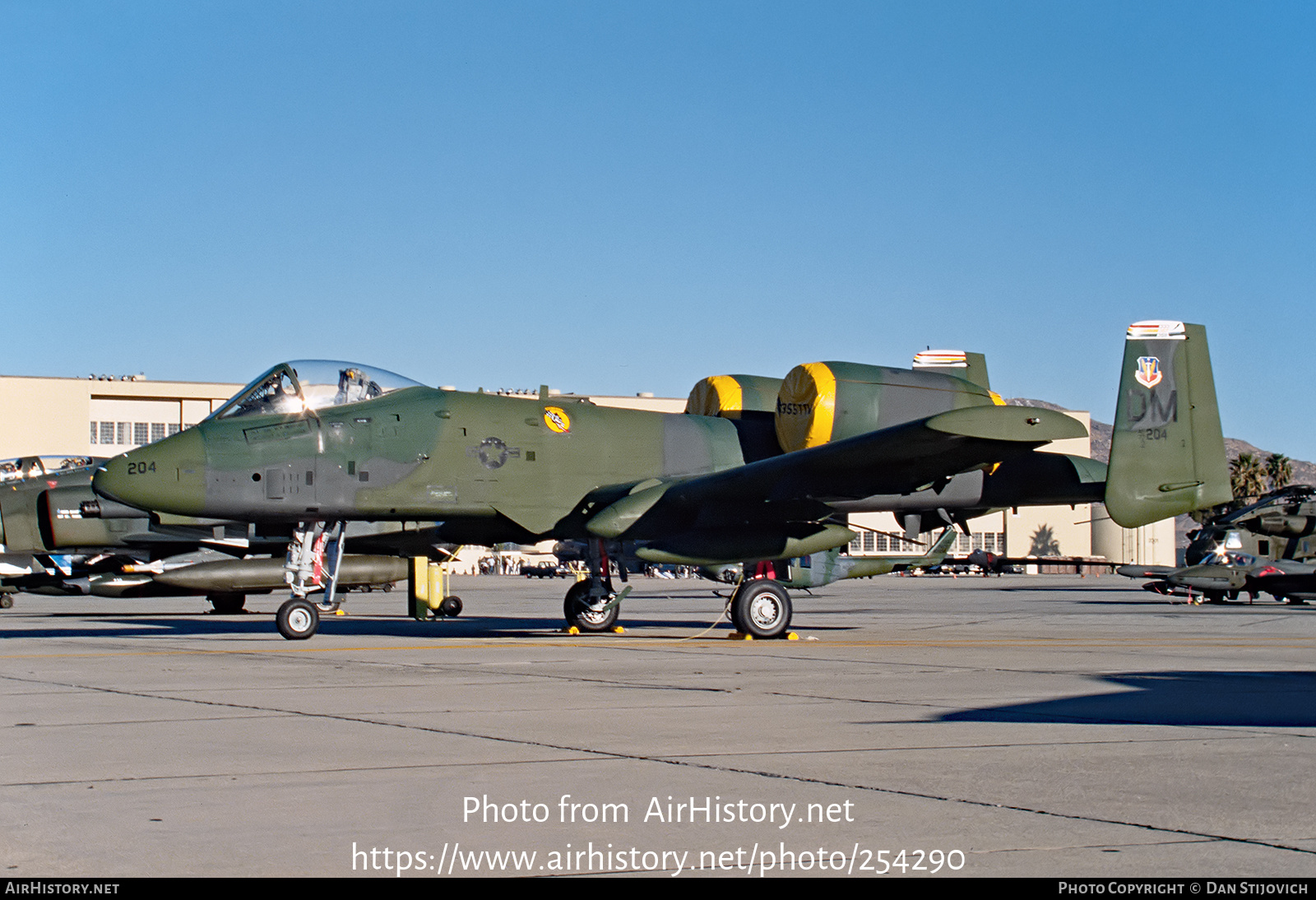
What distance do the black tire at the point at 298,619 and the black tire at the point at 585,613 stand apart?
3575mm

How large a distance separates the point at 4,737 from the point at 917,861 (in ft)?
18.5

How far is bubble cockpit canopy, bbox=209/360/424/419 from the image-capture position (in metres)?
16.1

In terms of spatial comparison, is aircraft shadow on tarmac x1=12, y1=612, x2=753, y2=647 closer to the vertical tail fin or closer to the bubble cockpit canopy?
the bubble cockpit canopy

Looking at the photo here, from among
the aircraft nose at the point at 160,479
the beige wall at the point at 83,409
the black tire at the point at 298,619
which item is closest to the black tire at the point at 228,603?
the black tire at the point at 298,619

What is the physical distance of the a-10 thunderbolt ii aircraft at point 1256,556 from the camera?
33.3 meters

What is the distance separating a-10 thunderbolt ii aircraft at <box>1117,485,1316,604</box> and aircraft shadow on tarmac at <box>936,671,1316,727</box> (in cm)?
2426

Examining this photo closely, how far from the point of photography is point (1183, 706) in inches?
355

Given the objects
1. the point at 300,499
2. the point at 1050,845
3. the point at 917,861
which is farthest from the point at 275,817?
the point at 300,499

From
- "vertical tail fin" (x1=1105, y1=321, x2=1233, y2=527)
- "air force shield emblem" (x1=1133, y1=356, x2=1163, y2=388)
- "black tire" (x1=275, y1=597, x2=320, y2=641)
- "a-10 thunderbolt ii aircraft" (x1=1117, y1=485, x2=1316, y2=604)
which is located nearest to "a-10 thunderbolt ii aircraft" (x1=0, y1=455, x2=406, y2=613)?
"black tire" (x1=275, y1=597, x2=320, y2=641)

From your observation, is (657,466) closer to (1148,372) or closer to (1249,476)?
(1148,372)

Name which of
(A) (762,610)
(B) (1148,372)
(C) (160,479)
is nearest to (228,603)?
(C) (160,479)

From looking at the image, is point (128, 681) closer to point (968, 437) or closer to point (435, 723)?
point (435, 723)

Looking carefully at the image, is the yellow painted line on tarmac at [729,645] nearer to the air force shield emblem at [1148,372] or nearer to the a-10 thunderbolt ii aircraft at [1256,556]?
the air force shield emblem at [1148,372]
